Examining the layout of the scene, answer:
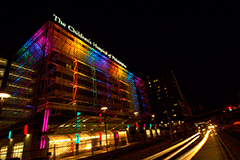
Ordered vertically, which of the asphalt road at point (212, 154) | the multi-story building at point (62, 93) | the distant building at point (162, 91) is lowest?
the asphalt road at point (212, 154)

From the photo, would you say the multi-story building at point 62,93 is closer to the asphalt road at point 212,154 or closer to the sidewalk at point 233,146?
the asphalt road at point 212,154

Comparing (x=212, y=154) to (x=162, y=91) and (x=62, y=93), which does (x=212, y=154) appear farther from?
(x=162, y=91)

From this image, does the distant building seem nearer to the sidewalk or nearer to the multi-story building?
the multi-story building

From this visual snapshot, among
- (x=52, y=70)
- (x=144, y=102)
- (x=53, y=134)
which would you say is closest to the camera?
(x=53, y=134)

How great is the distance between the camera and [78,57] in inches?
1423

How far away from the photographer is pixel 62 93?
28.3m

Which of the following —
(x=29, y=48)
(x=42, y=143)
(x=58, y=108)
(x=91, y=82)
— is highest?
(x=29, y=48)

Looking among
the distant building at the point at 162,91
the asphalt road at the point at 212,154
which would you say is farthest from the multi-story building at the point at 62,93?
the distant building at the point at 162,91

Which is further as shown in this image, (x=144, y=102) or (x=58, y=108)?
(x=144, y=102)

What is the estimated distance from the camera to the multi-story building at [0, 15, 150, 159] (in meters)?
21.5

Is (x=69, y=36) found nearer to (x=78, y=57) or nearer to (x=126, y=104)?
(x=78, y=57)

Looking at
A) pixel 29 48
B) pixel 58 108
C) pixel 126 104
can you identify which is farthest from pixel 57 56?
pixel 126 104

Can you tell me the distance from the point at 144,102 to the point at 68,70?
4414 cm

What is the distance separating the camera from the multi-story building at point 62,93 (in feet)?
70.4
